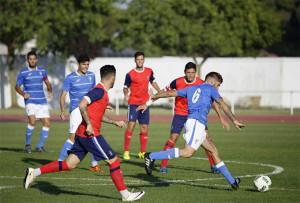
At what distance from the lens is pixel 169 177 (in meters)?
10.4

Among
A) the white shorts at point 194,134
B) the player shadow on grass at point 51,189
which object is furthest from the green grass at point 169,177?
the white shorts at point 194,134

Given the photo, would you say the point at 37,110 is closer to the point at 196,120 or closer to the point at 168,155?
the point at 168,155

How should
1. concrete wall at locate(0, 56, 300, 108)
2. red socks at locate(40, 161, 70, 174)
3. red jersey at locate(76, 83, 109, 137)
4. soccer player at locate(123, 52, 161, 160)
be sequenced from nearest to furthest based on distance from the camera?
red jersey at locate(76, 83, 109, 137)
red socks at locate(40, 161, 70, 174)
soccer player at locate(123, 52, 161, 160)
concrete wall at locate(0, 56, 300, 108)

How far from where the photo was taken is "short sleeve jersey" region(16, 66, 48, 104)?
45.6 ft

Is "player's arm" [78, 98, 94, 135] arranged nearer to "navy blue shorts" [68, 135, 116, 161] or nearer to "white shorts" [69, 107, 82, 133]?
"navy blue shorts" [68, 135, 116, 161]

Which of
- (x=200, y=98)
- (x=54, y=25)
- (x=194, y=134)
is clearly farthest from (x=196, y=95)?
(x=54, y=25)

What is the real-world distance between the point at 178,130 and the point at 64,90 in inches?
99.6

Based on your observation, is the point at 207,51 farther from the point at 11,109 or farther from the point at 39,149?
the point at 39,149

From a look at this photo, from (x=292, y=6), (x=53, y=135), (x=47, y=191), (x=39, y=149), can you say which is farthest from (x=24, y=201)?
(x=292, y=6)

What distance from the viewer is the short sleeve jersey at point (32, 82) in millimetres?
13914

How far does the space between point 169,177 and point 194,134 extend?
1.95 metres

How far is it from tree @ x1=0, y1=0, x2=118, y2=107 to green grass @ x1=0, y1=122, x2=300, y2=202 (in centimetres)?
1810

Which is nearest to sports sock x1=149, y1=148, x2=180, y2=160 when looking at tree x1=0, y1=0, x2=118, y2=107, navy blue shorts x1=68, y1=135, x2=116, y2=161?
navy blue shorts x1=68, y1=135, x2=116, y2=161

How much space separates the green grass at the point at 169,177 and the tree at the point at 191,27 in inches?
750
